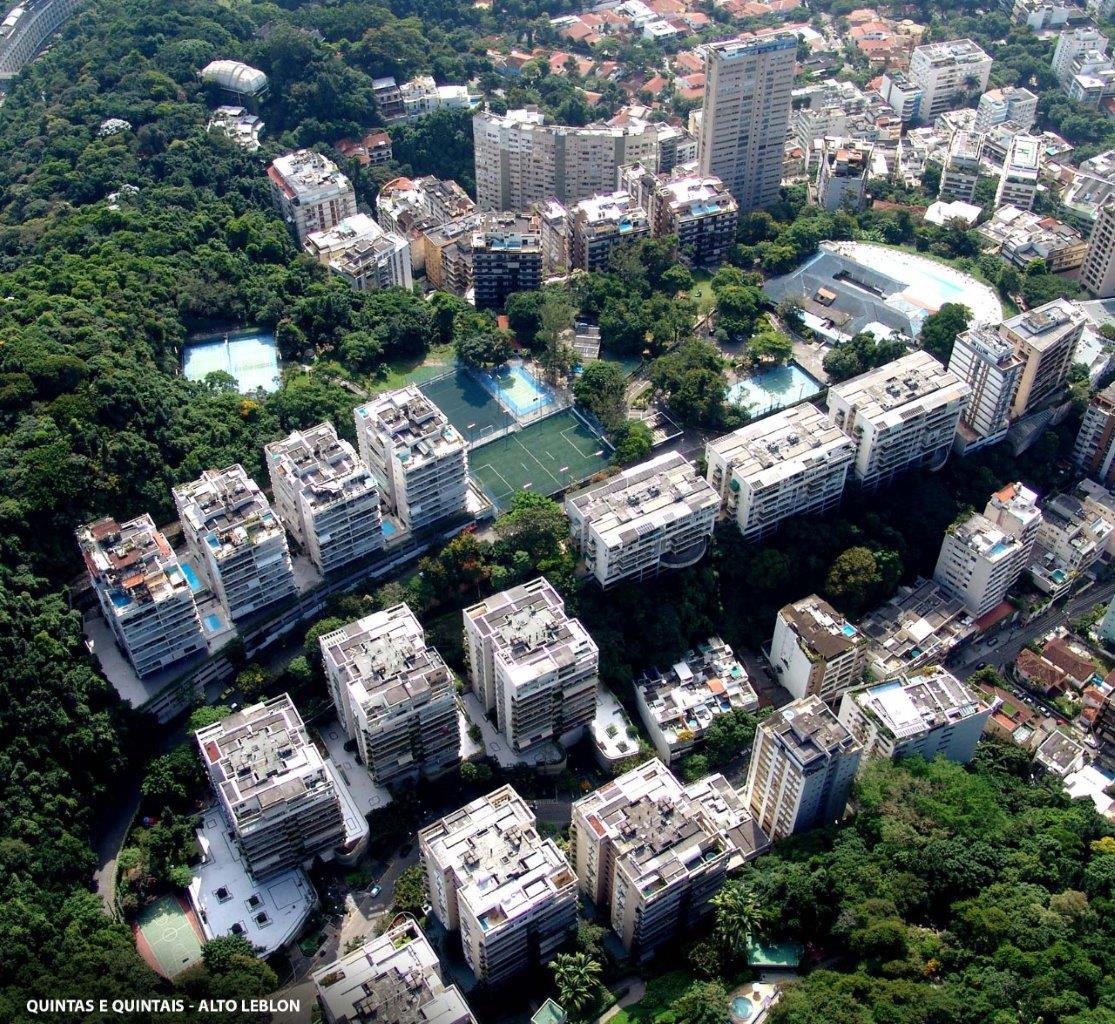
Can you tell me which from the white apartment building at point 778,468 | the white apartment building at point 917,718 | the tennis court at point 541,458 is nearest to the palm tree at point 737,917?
the white apartment building at point 917,718

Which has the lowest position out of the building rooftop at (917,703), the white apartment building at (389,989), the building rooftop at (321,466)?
the white apartment building at (389,989)

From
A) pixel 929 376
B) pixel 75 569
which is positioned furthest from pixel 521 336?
pixel 75 569

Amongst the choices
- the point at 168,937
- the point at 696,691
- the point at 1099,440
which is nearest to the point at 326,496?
the point at 696,691

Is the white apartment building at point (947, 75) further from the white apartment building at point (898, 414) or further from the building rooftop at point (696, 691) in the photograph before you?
the building rooftop at point (696, 691)

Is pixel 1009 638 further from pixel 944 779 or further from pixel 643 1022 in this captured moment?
pixel 643 1022

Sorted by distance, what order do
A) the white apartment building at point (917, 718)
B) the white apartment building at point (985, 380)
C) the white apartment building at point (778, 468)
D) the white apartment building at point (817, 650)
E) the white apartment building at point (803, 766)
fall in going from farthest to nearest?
the white apartment building at point (985, 380)
the white apartment building at point (778, 468)
the white apartment building at point (817, 650)
the white apartment building at point (917, 718)
the white apartment building at point (803, 766)

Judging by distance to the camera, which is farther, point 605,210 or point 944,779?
point 605,210

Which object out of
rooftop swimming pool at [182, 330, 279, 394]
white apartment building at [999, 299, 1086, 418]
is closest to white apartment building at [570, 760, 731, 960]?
rooftop swimming pool at [182, 330, 279, 394]
